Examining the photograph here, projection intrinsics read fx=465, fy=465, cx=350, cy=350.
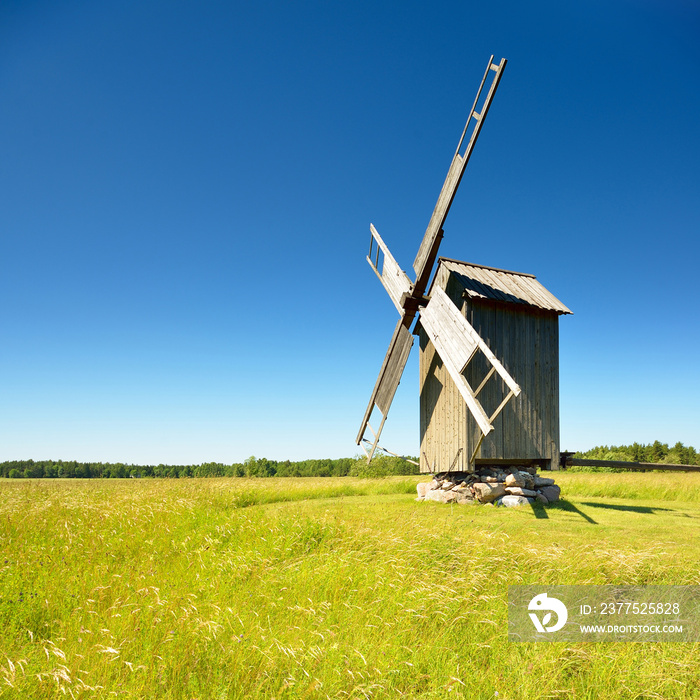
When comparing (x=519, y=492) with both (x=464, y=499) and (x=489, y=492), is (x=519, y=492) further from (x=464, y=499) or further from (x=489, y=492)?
(x=464, y=499)

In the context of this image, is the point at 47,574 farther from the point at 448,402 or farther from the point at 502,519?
the point at 448,402

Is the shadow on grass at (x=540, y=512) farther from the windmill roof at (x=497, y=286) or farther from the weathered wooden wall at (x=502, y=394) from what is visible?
the windmill roof at (x=497, y=286)

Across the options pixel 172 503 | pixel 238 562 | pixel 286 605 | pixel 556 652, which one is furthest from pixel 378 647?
pixel 172 503

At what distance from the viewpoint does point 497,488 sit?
1154cm

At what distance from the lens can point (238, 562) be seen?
5.07 metres

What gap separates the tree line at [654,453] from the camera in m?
31.4

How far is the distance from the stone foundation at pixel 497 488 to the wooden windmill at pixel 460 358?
0.46 m

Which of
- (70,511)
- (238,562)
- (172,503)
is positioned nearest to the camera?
(238,562)

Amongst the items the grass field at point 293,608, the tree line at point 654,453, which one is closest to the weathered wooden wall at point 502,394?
the grass field at point 293,608

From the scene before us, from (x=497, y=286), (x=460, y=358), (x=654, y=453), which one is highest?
(x=497, y=286)

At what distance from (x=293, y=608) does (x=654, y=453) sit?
3630 centimetres

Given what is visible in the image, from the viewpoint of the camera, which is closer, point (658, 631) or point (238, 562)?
point (658, 631)

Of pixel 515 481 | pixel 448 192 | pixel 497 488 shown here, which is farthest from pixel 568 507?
pixel 448 192

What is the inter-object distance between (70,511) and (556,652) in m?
7.60
